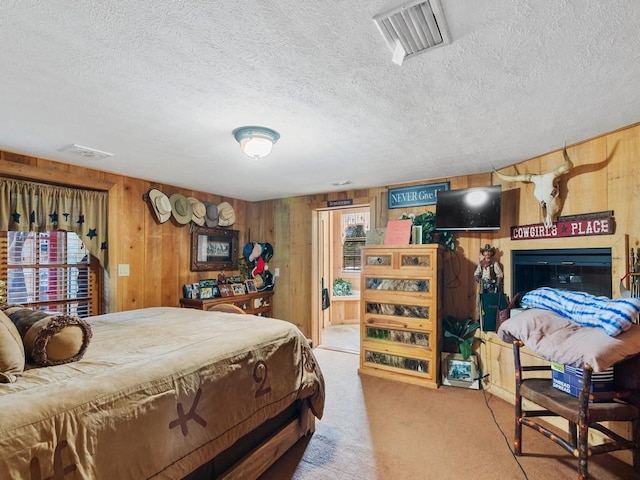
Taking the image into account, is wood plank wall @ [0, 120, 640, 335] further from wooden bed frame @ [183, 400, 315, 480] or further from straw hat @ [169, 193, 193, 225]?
wooden bed frame @ [183, 400, 315, 480]

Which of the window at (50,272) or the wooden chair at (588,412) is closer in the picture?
the wooden chair at (588,412)

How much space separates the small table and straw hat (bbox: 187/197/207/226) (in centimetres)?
102

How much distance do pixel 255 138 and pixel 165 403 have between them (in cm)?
164

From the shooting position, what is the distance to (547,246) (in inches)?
106

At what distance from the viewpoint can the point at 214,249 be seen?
14.7ft

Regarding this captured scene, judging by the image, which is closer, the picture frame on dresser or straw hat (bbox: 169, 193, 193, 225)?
straw hat (bbox: 169, 193, 193, 225)

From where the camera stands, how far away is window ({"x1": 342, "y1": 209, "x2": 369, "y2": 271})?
23.5 ft

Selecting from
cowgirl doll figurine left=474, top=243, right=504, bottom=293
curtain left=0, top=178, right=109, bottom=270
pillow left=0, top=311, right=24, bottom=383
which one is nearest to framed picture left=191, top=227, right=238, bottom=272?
curtain left=0, top=178, right=109, bottom=270

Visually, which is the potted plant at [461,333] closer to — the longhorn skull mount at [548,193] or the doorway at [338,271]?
the longhorn skull mount at [548,193]

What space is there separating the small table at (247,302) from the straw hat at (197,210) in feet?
3.36

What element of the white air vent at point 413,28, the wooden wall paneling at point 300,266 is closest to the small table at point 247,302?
the wooden wall paneling at point 300,266

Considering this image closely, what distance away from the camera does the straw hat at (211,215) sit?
4.32m

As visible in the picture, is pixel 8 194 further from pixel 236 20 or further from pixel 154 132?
pixel 236 20

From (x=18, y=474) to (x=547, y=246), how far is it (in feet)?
11.1
